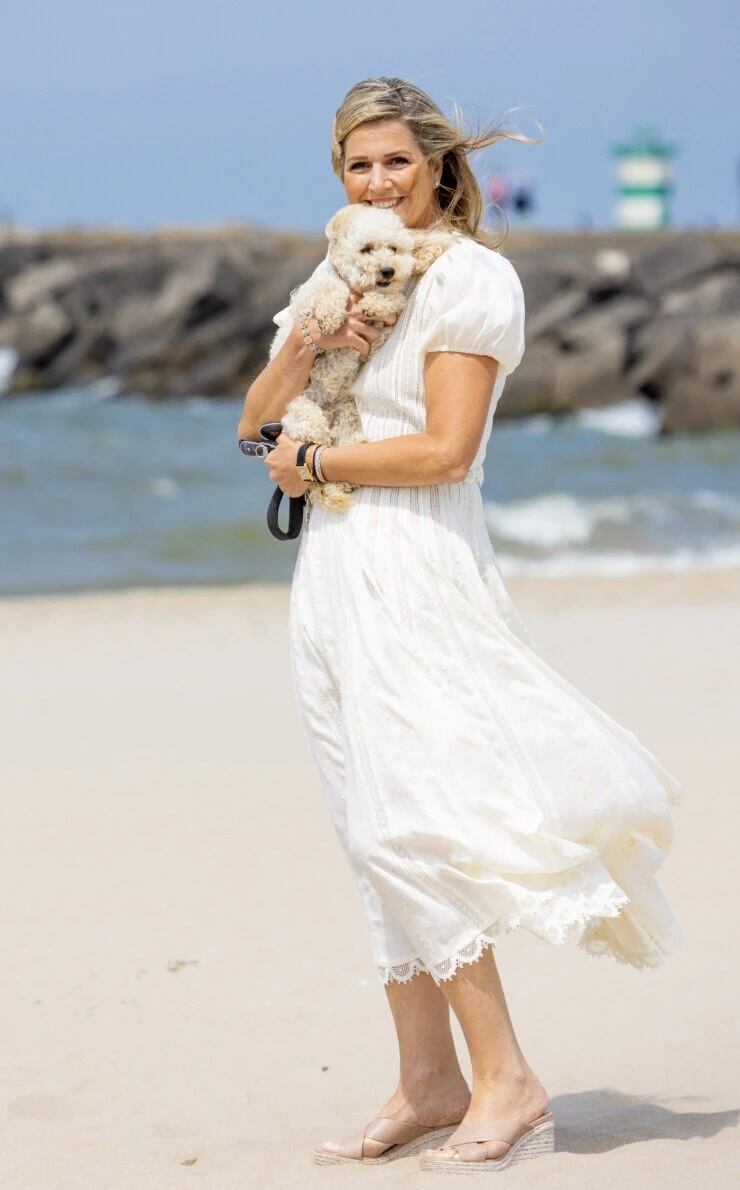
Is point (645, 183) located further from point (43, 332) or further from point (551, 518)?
point (551, 518)

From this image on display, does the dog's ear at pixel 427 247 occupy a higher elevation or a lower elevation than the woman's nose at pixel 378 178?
lower

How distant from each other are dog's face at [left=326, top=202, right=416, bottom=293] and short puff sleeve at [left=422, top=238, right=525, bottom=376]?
0.23 feet

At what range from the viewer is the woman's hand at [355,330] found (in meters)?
3.22

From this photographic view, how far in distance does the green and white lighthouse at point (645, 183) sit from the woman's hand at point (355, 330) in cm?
5653

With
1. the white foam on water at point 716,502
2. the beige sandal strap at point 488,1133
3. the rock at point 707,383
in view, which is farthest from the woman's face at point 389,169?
the rock at point 707,383

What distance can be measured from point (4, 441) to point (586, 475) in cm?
1025

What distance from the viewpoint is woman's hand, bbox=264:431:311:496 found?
130 inches

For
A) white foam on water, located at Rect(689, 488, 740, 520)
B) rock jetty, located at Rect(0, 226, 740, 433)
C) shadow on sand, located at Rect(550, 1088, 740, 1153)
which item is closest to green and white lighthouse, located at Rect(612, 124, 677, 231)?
rock jetty, located at Rect(0, 226, 740, 433)

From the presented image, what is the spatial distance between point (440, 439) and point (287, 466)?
328 mm

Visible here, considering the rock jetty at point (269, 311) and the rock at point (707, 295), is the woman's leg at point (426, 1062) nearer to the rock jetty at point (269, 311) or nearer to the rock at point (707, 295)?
the rock jetty at point (269, 311)

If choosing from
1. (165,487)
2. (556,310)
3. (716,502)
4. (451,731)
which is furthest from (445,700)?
(556,310)

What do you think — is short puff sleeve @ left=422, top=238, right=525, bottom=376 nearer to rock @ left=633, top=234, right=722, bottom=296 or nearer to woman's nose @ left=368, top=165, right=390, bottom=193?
woman's nose @ left=368, top=165, right=390, bottom=193

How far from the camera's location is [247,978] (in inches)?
190

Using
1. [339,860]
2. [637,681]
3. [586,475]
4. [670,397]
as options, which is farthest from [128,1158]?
[670,397]
